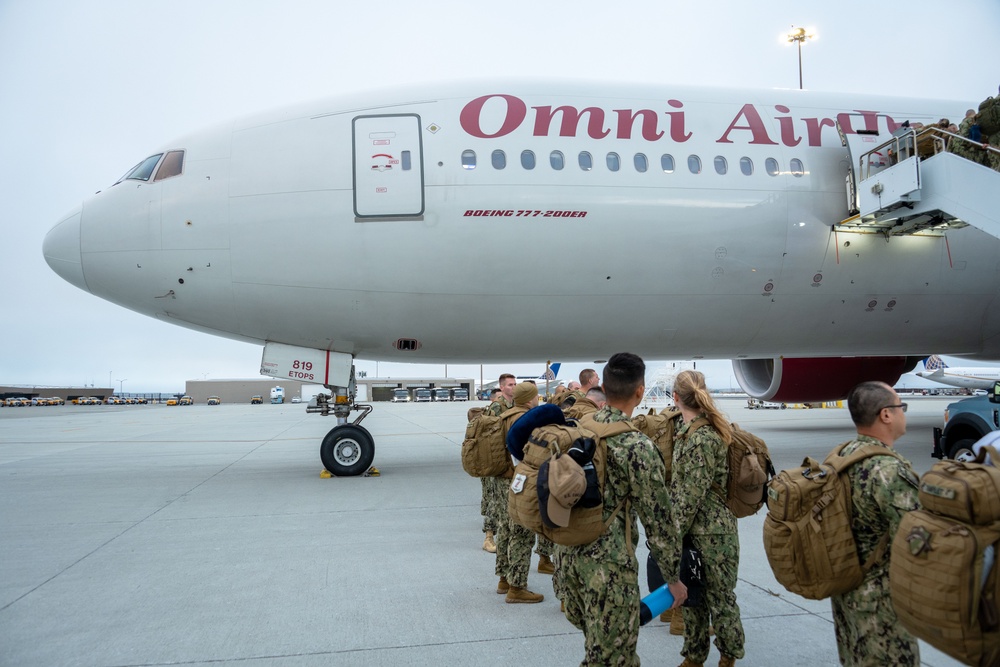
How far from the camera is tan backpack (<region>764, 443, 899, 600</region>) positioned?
2.25 m

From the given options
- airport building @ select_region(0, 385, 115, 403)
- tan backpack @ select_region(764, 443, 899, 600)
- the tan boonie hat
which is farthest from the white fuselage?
airport building @ select_region(0, 385, 115, 403)

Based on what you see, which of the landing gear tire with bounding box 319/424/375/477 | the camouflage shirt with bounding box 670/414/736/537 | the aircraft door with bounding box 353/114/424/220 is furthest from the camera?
the landing gear tire with bounding box 319/424/375/477

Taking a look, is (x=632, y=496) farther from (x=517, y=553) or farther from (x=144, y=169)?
(x=144, y=169)

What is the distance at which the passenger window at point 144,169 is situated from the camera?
8195 mm

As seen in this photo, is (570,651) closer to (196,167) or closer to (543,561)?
(543,561)

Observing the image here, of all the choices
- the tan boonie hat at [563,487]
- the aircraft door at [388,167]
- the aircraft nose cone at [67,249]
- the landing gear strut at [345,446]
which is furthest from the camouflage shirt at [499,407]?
the aircraft nose cone at [67,249]

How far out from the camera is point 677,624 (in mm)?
3623

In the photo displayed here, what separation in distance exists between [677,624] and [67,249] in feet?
27.0

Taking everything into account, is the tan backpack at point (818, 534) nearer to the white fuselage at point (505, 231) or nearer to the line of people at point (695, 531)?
the line of people at point (695, 531)

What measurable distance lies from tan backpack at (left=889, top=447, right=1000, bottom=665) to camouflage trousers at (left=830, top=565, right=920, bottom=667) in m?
0.52

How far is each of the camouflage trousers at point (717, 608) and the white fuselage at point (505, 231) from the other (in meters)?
5.28

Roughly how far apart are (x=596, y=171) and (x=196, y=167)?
498cm

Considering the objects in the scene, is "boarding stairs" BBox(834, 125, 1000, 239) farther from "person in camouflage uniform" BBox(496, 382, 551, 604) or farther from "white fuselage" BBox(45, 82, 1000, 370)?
"person in camouflage uniform" BBox(496, 382, 551, 604)

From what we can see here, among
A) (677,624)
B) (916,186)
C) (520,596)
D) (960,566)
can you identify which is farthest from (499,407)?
(916,186)
